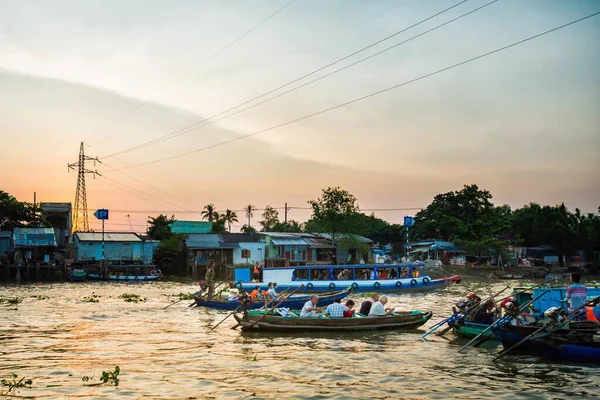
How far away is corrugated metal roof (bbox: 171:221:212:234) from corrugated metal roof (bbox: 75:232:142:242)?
26.6 ft

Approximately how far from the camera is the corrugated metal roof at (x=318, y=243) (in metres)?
71.1

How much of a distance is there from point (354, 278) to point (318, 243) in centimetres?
2990

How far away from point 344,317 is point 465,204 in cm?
5755

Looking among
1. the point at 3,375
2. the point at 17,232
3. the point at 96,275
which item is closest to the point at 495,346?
the point at 3,375

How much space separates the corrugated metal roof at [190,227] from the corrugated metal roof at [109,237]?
8.10m

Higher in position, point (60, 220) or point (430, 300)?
point (60, 220)

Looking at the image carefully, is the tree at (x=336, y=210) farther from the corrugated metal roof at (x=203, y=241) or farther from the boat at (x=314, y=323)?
the boat at (x=314, y=323)

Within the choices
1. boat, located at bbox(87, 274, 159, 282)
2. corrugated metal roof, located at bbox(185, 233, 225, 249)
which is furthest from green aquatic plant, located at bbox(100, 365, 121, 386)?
corrugated metal roof, located at bbox(185, 233, 225, 249)

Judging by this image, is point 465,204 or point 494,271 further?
point 465,204

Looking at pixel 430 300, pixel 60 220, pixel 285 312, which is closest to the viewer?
pixel 285 312

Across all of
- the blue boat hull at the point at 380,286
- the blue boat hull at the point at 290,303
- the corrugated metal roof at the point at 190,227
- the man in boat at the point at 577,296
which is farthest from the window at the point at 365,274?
the corrugated metal roof at the point at 190,227

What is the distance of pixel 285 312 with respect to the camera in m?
21.2

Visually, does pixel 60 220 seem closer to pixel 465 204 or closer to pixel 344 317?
pixel 465 204

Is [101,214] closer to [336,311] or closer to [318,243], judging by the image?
[318,243]
